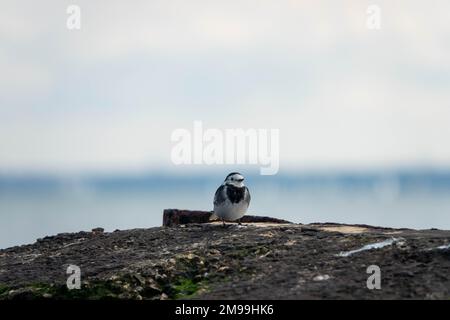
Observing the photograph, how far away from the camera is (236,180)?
69.7 ft

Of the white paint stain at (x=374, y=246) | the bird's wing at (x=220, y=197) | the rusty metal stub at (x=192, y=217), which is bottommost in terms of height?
the rusty metal stub at (x=192, y=217)

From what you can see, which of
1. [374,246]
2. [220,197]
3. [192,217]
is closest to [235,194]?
[220,197]

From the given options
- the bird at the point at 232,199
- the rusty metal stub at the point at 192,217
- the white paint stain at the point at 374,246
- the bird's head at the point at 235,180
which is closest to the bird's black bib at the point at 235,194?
the bird at the point at 232,199

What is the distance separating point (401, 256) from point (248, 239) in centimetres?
360

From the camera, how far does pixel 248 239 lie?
17.5 meters

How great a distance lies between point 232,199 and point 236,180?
21.2 inches

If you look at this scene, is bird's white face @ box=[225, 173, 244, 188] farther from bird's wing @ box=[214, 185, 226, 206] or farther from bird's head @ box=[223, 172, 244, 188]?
bird's wing @ box=[214, 185, 226, 206]

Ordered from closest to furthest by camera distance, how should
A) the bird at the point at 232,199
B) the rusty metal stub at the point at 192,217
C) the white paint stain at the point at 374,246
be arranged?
the white paint stain at the point at 374,246, the bird at the point at 232,199, the rusty metal stub at the point at 192,217

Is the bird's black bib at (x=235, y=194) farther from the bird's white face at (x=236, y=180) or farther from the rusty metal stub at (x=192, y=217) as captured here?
the rusty metal stub at (x=192, y=217)

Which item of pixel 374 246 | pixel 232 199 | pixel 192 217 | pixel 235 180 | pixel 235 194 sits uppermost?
pixel 235 180

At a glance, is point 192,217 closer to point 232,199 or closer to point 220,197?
point 220,197

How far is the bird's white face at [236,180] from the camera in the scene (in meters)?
21.2

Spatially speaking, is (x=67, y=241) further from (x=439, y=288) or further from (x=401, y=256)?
(x=439, y=288)
